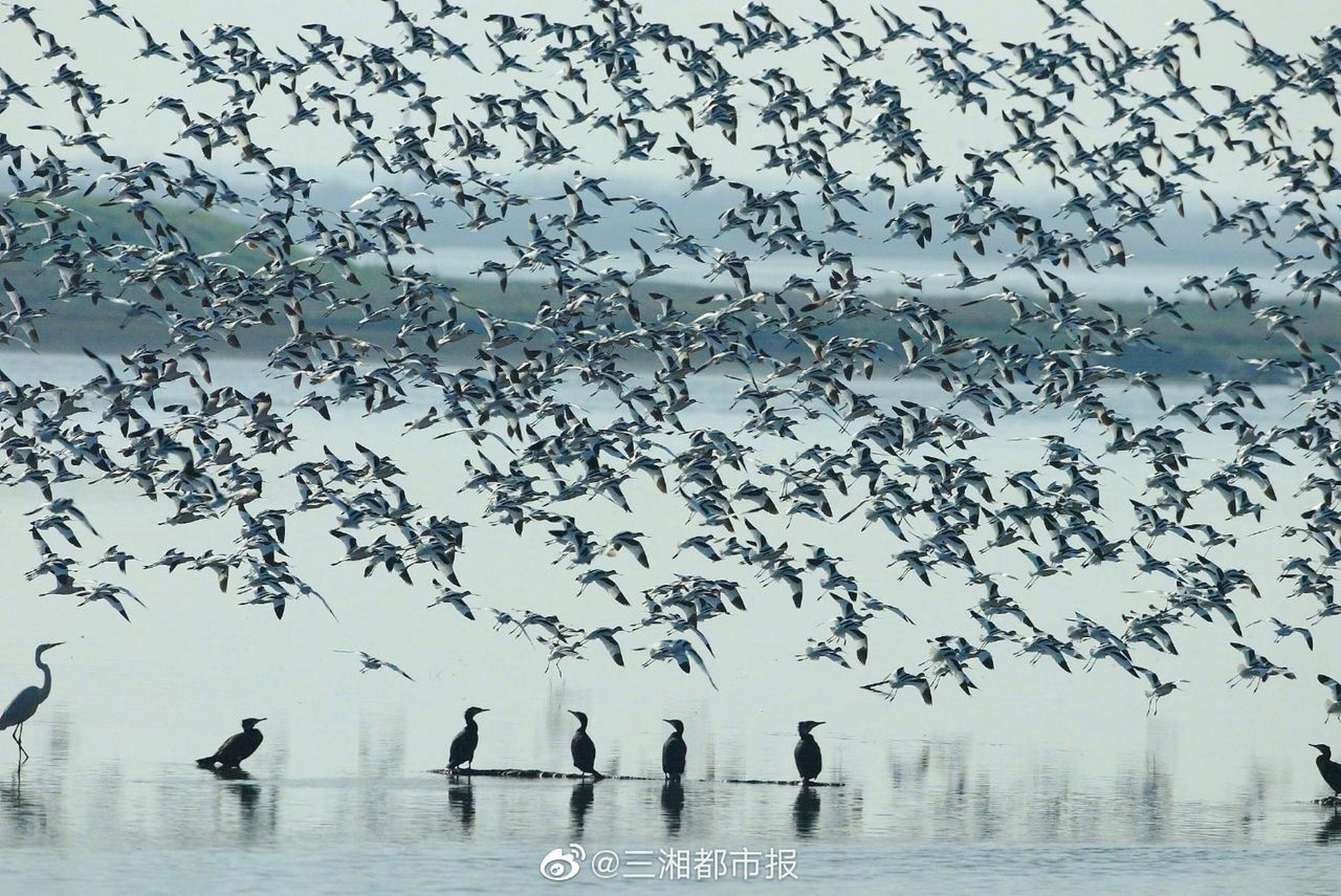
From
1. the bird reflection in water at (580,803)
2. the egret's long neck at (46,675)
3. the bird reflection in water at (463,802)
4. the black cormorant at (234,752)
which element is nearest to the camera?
the bird reflection in water at (463,802)

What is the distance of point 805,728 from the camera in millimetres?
35125

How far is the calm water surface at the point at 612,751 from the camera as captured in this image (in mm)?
30156

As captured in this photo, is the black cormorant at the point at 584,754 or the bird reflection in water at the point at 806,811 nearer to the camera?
the bird reflection in water at the point at 806,811

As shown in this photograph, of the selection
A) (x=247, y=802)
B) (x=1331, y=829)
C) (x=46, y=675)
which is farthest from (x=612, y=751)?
(x=1331, y=829)

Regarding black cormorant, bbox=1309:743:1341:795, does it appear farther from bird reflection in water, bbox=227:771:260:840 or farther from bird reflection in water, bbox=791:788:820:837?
bird reflection in water, bbox=227:771:260:840

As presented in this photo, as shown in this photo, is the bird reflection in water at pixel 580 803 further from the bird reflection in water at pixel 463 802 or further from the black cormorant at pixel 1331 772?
the black cormorant at pixel 1331 772

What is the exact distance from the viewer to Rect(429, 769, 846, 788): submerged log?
34344mm

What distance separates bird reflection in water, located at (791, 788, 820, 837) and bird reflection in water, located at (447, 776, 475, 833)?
439 cm

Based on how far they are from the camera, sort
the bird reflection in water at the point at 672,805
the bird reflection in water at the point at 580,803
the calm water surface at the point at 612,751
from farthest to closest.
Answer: the bird reflection in water at the point at 672,805
the bird reflection in water at the point at 580,803
the calm water surface at the point at 612,751

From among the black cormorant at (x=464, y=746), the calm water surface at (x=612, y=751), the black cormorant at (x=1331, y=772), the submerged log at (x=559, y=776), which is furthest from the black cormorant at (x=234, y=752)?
the black cormorant at (x=1331, y=772)

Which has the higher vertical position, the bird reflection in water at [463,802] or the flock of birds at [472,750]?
the flock of birds at [472,750]

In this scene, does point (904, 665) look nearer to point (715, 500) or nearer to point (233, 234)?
point (715, 500)

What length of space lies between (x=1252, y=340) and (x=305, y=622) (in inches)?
3492

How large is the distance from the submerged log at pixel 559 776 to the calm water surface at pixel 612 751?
0.20 m
